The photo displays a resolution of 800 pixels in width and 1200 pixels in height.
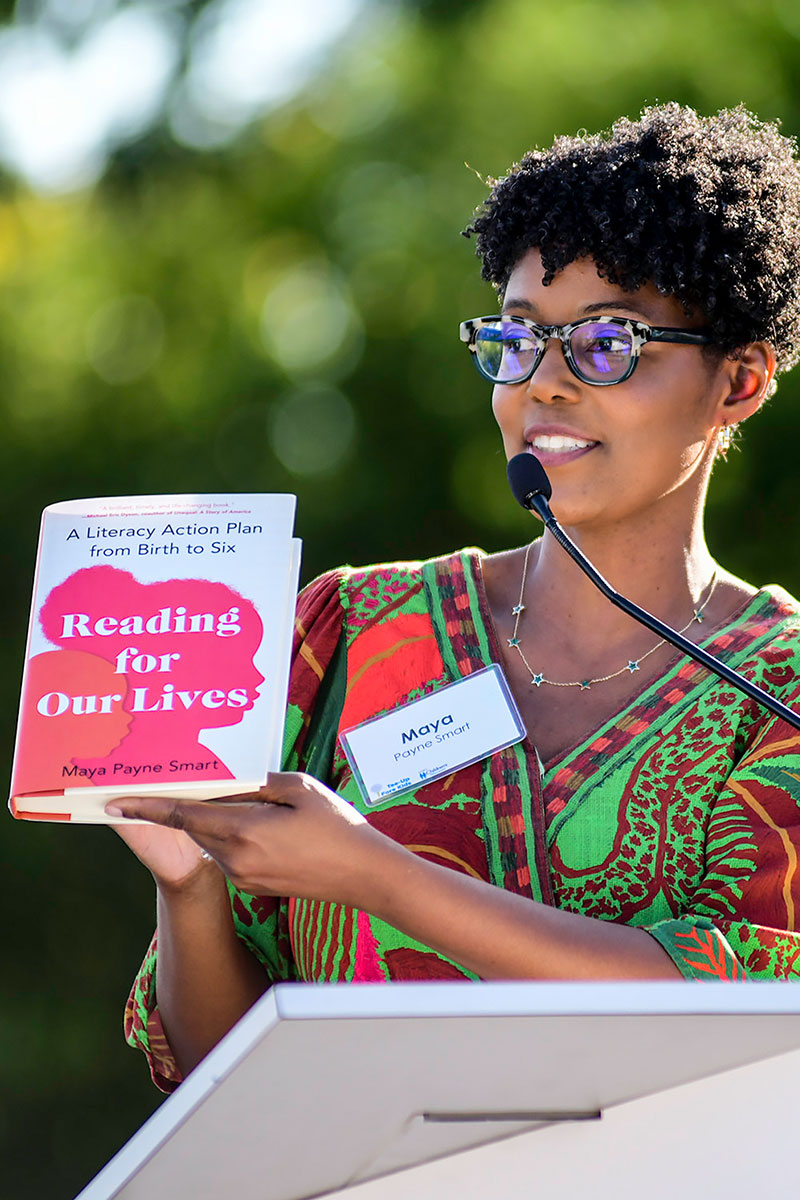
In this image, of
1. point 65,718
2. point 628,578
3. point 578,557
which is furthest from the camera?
point 628,578

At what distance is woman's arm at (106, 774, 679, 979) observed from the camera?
1.40 m

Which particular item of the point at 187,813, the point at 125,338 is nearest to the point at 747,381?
the point at 187,813

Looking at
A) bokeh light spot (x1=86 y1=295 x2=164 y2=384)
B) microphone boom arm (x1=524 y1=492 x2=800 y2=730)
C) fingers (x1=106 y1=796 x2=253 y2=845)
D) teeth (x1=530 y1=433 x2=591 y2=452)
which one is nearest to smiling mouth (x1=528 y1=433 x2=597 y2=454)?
teeth (x1=530 y1=433 x2=591 y2=452)

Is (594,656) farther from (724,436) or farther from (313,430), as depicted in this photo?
(313,430)

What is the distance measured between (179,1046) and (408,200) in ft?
13.7

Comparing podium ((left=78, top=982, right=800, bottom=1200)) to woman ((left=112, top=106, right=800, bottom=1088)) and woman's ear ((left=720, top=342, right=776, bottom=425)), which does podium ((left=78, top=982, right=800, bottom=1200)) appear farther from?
woman's ear ((left=720, top=342, right=776, bottom=425))

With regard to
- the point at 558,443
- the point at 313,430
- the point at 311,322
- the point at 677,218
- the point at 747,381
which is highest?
the point at 311,322

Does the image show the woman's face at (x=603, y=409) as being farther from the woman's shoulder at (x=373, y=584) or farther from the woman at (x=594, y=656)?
the woman's shoulder at (x=373, y=584)

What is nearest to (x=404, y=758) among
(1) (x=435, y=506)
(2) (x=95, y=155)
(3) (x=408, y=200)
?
(1) (x=435, y=506)

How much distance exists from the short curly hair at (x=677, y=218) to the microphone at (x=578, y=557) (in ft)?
1.22

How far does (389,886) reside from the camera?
1487 mm

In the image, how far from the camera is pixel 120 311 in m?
5.82

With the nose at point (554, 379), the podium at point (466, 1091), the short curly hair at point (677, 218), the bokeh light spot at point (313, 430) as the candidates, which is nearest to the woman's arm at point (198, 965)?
the podium at point (466, 1091)

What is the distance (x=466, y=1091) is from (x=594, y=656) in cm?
116
